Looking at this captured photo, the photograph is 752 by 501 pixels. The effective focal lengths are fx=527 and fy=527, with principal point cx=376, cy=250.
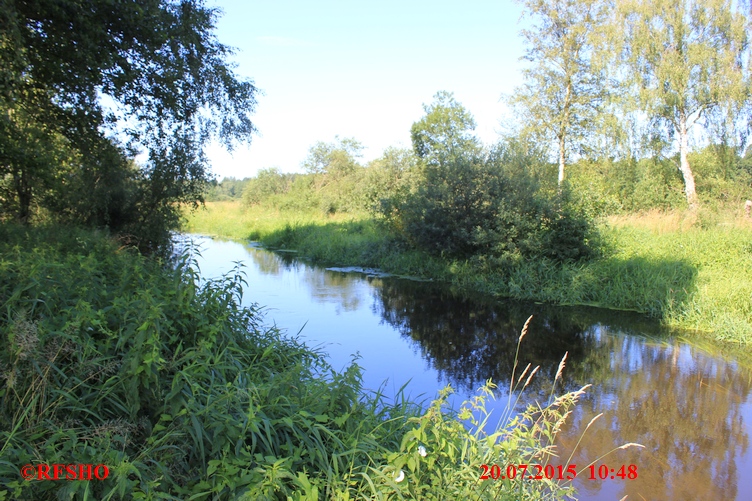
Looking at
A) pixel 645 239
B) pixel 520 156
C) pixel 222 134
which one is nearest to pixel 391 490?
pixel 222 134

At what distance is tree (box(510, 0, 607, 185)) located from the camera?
2309cm

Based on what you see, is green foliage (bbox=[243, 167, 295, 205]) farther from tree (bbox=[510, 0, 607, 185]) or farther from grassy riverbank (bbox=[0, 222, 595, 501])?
grassy riverbank (bbox=[0, 222, 595, 501])

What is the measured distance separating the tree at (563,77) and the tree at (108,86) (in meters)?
16.1

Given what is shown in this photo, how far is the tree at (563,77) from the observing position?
75.8 feet

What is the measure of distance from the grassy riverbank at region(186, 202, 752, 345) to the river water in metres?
0.73

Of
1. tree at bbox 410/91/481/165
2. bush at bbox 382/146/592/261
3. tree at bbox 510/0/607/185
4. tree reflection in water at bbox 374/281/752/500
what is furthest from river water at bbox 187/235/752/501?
tree at bbox 410/91/481/165

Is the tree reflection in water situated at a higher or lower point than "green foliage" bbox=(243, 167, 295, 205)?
lower

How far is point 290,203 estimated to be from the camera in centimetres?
3275

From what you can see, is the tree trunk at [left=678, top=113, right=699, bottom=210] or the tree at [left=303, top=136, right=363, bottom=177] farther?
the tree at [left=303, top=136, right=363, bottom=177]

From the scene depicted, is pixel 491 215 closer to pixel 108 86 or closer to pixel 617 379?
pixel 617 379

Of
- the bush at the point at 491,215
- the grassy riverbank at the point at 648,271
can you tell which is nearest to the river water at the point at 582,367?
the grassy riverbank at the point at 648,271

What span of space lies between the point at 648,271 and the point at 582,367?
200 inches

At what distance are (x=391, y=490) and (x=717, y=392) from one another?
545 centimetres

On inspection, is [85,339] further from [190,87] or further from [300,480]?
[190,87]
